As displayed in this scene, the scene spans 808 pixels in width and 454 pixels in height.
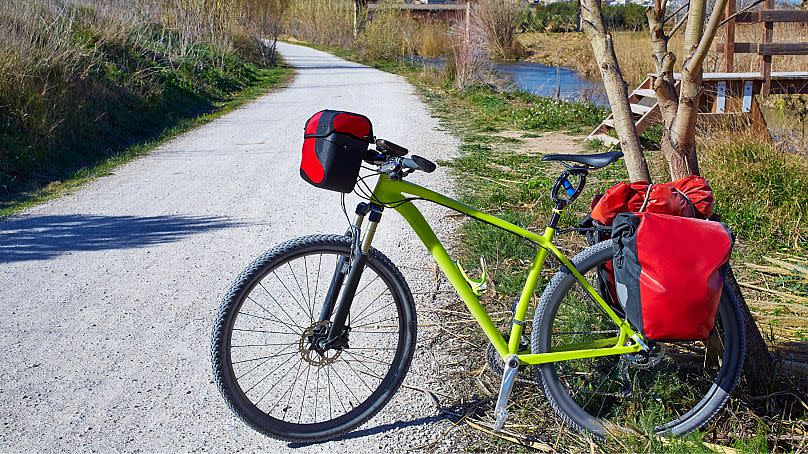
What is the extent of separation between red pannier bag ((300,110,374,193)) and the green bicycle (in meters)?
0.11

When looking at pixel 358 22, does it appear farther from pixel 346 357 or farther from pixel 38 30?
pixel 346 357

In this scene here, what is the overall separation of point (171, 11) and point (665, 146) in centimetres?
1799

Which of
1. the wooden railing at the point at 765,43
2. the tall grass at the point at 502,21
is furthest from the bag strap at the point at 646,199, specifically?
the tall grass at the point at 502,21

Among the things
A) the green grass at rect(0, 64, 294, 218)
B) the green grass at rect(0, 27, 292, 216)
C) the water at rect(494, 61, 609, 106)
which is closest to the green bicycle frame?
the green grass at rect(0, 64, 294, 218)

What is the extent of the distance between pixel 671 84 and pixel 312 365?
2.21 metres

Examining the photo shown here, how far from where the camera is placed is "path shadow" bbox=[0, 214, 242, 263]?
630cm

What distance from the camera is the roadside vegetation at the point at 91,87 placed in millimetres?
9383

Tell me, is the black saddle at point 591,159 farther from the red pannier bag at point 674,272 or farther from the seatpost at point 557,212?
the red pannier bag at point 674,272

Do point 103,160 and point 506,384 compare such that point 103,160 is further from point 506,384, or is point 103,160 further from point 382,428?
point 506,384

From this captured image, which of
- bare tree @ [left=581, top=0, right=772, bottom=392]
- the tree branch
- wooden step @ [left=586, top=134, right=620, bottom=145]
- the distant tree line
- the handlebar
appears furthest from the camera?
the distant tree line

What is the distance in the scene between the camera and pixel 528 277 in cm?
337

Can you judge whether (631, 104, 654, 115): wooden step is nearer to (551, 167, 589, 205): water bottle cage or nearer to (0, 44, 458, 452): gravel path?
(0, 44, 458, 452): gravel path

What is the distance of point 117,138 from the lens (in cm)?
1138

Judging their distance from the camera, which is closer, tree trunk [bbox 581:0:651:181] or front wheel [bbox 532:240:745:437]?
front wheel [bbox 532:240:745:437]
